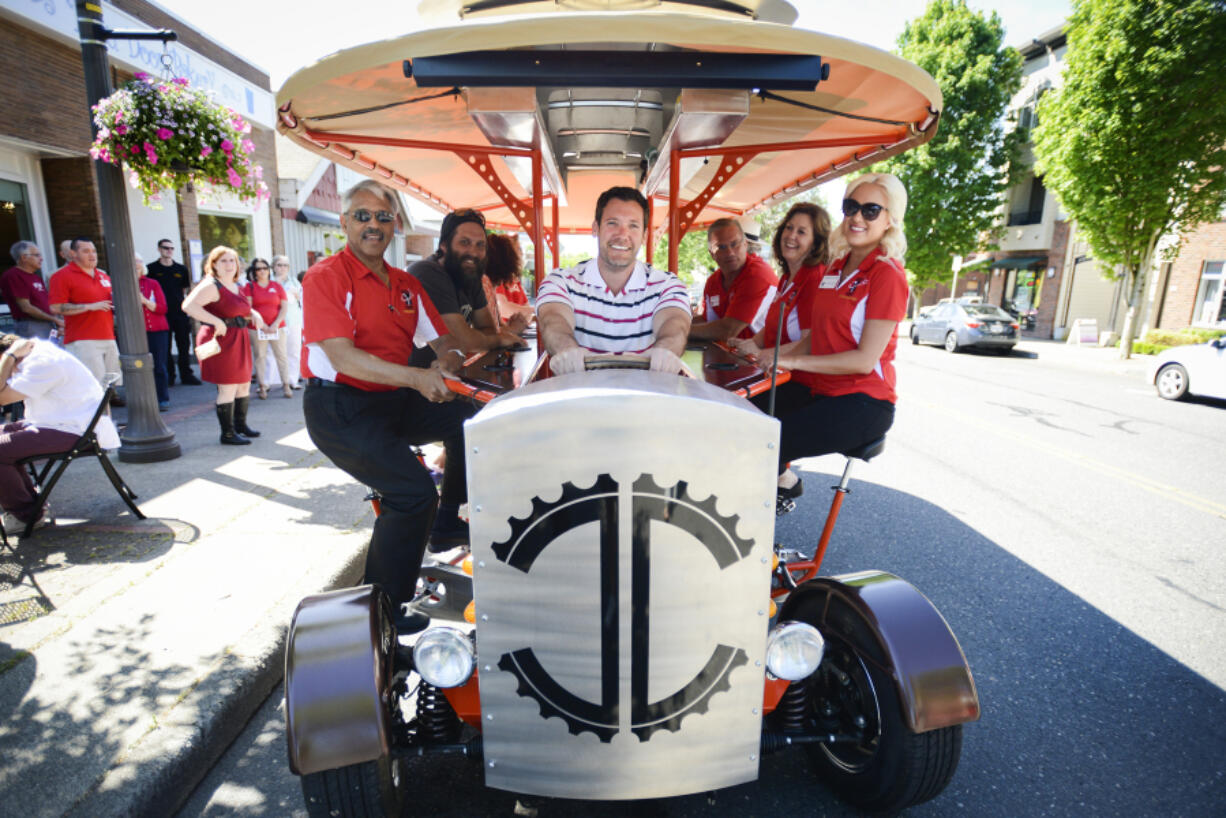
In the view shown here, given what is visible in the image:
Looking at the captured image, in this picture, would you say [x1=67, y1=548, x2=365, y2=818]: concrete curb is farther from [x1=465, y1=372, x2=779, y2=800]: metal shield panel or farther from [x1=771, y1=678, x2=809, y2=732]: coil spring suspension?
[x1=771, y1=678, x2=809, y2=732]: coil spring suspension

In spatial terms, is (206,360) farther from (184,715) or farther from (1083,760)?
(1083,760)

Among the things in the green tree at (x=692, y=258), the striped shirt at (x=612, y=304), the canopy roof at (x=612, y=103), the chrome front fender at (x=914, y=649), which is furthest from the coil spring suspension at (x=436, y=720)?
the green tree at (x=692, y=258)

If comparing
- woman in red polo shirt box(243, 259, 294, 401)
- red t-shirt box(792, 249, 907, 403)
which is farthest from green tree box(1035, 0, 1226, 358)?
woman in red polo shirt box(243, 259, 294, 401)

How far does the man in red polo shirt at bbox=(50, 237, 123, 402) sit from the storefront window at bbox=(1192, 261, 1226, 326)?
26.0 m

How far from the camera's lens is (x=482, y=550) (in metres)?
1.79

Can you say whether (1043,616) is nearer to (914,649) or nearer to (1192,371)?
(914,649)

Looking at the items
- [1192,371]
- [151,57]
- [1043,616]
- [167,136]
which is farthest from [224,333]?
[1192,371]

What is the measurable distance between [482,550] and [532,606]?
22cm

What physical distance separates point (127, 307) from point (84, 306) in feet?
4.74

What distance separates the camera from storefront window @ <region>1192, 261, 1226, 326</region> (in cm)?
1884

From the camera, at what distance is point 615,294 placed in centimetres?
304

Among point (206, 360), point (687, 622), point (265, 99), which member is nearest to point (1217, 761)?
point (687, 622)

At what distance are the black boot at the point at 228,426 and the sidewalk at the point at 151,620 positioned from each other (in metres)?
0.81

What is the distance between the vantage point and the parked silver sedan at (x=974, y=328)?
1802 centimetres
